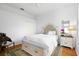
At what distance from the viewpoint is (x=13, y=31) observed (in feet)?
5.24

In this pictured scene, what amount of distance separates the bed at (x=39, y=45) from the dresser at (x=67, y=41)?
0.43 metres

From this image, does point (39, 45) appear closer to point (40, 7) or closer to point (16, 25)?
point (16, 25)

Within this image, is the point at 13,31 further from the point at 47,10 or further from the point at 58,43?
the point at 58,43

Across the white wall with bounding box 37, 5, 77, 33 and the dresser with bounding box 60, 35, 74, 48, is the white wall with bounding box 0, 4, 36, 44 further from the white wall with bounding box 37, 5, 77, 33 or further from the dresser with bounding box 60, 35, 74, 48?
the dresser with bounding box 60, 35, 74, 48

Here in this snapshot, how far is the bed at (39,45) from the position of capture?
1.49 metres

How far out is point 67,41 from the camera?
2293 millimetres

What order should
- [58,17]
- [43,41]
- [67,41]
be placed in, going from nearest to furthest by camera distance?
[43,41] → [58,17] → [67,41]

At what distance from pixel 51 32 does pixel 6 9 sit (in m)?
1.54

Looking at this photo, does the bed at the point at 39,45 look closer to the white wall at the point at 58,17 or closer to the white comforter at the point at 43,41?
the white comforter at the point at 43,41

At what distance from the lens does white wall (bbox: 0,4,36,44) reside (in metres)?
1.50

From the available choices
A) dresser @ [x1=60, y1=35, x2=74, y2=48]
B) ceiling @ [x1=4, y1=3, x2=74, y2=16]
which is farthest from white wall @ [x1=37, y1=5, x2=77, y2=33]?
dresser @ [x1=60, y1=35, x2=74, y2=48]

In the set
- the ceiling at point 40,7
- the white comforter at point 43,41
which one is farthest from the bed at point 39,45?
the ceiling at point 40,7

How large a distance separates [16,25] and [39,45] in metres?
0.86

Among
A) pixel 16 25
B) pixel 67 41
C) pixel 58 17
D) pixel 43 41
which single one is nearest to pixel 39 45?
pixel 43 41
